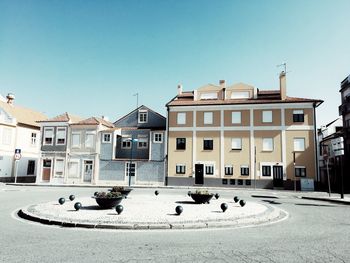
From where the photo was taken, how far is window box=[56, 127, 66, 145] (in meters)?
36.9

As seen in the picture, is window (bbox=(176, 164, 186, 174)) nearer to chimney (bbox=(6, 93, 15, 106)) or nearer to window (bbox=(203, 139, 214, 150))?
window (bbox=(203, 139, 214, 150))

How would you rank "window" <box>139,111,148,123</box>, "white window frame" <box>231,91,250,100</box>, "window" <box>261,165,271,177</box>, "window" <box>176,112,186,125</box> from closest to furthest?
"window" <box>261,165,271,177</box>, "window" <box>176,112,186,125</box>, "white window frame" <box>231,91,250,100</box>, "window" <box>139,111,148,123</box>

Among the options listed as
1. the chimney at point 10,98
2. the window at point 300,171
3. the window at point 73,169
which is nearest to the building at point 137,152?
the window at point 73,169

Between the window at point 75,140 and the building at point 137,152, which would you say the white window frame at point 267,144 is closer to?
the building at point 137,152

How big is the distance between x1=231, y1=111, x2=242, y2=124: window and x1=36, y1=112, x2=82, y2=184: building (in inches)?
854

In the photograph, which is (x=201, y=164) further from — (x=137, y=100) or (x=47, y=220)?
(x=47, y=220)

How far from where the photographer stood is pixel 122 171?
3503 centimetres

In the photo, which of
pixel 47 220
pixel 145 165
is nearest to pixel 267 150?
pixel 145 165

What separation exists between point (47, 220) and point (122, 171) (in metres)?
25.4

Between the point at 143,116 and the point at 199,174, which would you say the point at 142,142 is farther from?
the point at 199,174

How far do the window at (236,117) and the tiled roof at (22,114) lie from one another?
26.7m

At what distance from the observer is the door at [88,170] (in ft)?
116

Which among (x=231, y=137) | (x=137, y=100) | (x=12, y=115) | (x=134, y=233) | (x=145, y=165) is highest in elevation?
(x=137, y=100)

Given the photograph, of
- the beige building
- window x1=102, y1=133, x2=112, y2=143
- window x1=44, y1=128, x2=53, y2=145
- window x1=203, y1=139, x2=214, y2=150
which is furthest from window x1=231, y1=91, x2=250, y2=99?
window x1=44, y1=128, x2=53, y2=145
